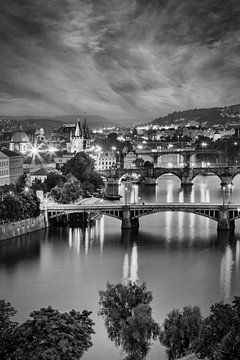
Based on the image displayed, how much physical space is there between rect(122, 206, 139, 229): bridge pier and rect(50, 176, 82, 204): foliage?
5.08 meters

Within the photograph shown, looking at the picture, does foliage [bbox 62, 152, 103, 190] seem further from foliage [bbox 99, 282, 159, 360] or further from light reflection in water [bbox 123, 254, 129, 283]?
foliage [bbox 99, 282, 159, 360]

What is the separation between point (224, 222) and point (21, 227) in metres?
8.69

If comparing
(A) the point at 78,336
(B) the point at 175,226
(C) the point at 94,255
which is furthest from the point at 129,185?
(A) the point at 78,336

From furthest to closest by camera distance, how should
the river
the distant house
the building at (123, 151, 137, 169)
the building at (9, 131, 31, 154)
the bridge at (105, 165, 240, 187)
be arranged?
the building at (123, 151, 137, 169) → the building at (9, 131, 31, 154) → the bridge at (105, 165, 240, 187) → the distant house → the river

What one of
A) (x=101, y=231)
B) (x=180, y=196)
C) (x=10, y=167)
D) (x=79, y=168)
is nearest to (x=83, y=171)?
(x=79, y=168)

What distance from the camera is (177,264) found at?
72.5 ft

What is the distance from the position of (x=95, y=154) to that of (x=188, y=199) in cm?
2341

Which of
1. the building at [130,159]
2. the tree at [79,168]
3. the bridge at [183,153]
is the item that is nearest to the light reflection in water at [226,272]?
the tree at [79,168]

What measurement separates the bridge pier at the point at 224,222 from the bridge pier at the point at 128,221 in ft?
12.0

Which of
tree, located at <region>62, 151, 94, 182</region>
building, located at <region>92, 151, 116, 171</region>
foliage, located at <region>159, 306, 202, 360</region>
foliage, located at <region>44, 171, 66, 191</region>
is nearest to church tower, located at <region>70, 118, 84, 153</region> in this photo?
building, located at <region>92, 151, 116, 171</region>

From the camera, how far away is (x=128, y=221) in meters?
29.0

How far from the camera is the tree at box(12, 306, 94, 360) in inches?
348

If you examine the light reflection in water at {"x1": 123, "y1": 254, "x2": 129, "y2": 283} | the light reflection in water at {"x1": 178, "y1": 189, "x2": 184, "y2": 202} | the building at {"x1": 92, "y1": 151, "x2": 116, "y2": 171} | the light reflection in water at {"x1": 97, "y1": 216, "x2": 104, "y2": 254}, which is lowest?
the light reflection in water at {"x1": 123, "y1": 254, "x2": 129, "y2": 283}

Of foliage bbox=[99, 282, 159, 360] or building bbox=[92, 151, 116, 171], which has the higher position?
building bbox=[92, 151, 116, 171]
